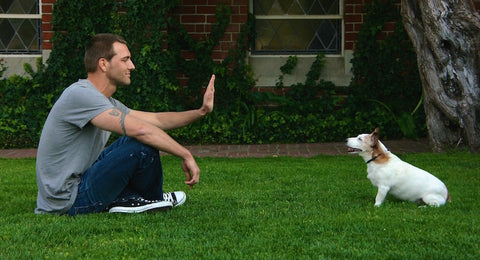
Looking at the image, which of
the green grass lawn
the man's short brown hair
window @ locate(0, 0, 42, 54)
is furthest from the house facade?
the man's short brown hair

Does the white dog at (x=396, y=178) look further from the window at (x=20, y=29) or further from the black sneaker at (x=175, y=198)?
the window at (x=20, y=29)

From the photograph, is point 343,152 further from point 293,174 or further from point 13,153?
point 13,153

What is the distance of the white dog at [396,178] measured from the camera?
224 inches

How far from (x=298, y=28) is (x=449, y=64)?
11.7 feet

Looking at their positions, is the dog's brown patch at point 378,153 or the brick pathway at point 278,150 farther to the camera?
the brick pathway at point 278,150

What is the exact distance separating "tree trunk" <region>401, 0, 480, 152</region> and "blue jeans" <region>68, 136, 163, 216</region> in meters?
5.24

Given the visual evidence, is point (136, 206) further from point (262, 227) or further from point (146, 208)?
point (262, 227)

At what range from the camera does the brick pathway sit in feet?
33.2

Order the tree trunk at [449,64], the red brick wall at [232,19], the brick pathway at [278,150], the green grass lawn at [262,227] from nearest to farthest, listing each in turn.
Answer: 1. the green grass lawn at [262,227]
2. the tree trunk at [449,64]
3. the brick pathway at [278,150]
4. the red brick wall at [232,19]

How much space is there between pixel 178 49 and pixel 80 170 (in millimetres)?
6653

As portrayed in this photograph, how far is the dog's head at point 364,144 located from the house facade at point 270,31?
6.11m

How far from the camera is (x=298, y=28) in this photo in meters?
12.1

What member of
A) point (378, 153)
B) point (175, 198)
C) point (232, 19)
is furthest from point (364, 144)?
point (232, 19)

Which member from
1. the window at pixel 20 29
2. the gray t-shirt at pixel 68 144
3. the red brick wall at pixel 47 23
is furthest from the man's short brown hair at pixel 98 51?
the window at pixel 20 29
